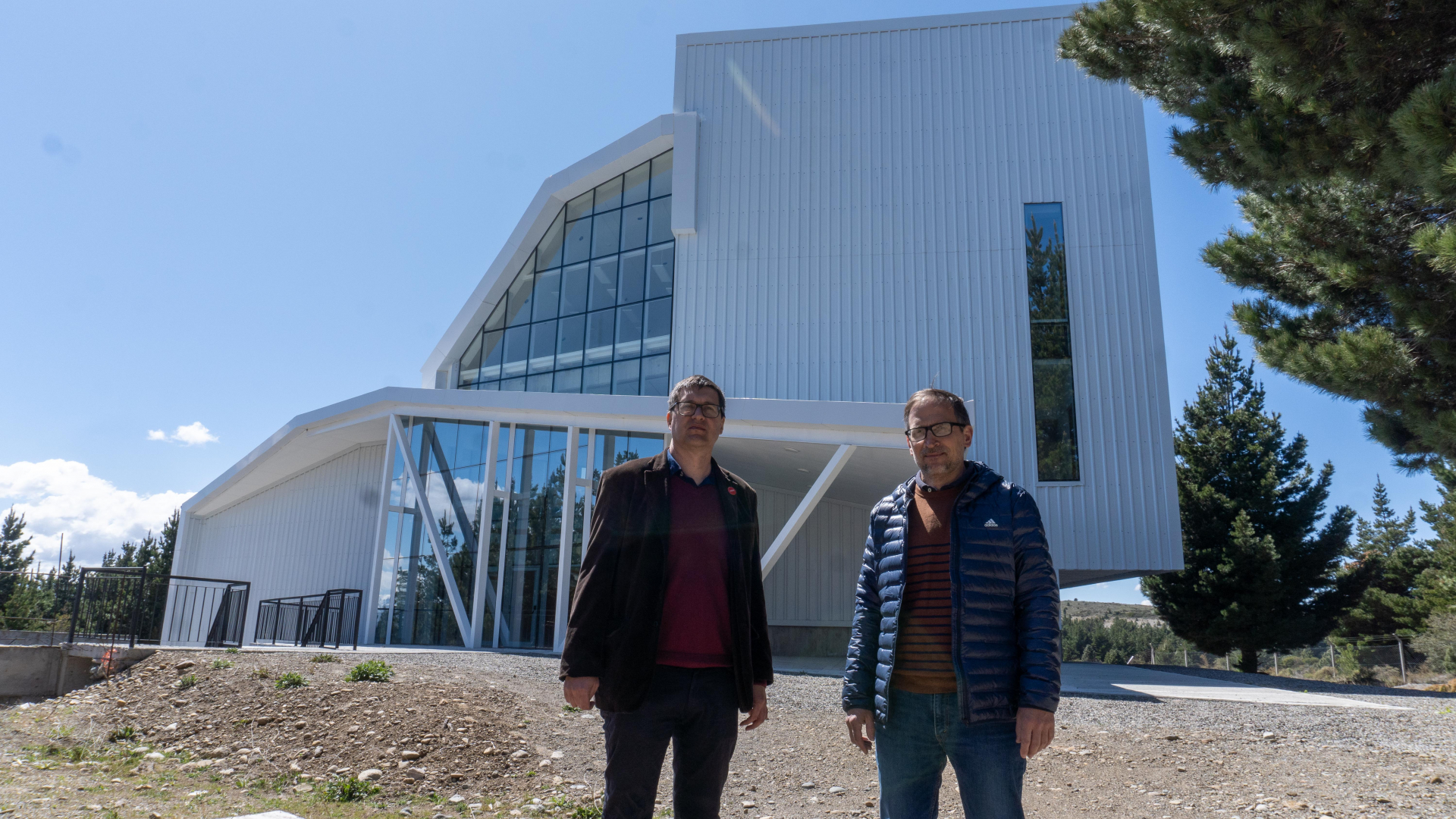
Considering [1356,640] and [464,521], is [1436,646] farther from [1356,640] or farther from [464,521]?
[464,521]

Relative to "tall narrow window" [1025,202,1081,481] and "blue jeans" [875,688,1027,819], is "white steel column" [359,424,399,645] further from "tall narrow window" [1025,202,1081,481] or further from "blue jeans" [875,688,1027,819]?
"blue jeans" [875,688,1027,819]

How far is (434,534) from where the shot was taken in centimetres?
1513

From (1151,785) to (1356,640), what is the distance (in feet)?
92.0

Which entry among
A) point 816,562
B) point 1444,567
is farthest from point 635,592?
point 1444,567

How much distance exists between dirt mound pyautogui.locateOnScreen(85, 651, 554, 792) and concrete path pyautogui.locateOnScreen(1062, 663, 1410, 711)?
20.5ft

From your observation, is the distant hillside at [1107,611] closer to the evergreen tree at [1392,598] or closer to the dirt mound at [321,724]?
the evergreen tree at [1392,598]

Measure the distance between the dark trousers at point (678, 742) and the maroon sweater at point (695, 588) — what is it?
0.06 meters

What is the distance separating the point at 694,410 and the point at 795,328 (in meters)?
16.3

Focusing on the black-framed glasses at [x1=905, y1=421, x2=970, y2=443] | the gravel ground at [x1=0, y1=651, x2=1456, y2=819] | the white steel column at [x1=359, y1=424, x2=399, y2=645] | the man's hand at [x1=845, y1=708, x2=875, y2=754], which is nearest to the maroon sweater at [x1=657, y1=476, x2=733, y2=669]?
the man's hand at [x1=845, y1=708, x2=875, y2=754]

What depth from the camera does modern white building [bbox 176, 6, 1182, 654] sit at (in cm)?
1534

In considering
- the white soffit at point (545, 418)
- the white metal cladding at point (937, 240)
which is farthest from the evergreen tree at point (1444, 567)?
the white soffit at point (545, 418)

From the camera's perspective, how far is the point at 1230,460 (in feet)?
76.8

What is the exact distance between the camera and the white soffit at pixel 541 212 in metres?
20.8

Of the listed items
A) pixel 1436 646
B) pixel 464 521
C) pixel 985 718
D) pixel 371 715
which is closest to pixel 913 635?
pixel 985 718
